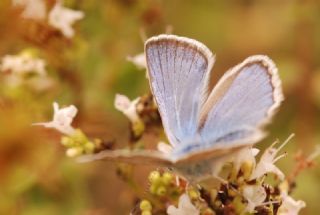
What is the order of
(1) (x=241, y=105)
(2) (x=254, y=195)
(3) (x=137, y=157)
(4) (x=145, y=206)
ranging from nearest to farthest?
(3) (x=137, y=157), (1) (x=241, y=105), (2) (x=254, y=195), (4) (x=145, y=206)

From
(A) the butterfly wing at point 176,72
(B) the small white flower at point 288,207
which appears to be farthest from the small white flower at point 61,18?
(B) the small white flower at point 288,207

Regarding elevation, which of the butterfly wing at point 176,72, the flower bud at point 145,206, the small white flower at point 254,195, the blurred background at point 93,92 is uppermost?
the blurred background at point 93,92

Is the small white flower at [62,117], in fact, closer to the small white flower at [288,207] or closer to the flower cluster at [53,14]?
the small white flower at [288,207]

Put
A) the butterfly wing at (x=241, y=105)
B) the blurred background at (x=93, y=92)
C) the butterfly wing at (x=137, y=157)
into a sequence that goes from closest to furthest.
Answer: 1. the butterfly wing at (x=137, y=157)
2. the butterfly wing at (x=241, y=105)
3. the blurred background at (x=93, y=92)

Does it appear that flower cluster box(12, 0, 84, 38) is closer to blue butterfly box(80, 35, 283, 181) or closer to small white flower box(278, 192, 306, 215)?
blue butterfly box(80, 35, 283, 181)

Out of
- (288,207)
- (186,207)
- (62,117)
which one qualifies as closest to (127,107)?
(62,117)

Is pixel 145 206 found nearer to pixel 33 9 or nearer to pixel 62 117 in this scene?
pixel 62 117

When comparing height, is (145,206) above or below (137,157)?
above

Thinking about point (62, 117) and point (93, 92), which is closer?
point (62, 117)
